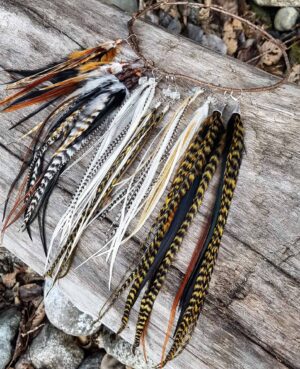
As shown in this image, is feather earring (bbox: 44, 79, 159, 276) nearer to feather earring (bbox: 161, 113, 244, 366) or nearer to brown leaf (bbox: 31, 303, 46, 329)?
feather earring (bbox: 161, 113, 244, 366)

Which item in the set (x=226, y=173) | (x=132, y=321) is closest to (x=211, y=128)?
(x=226, y=173)

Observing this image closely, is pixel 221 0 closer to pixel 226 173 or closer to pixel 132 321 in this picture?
pixel 226 173

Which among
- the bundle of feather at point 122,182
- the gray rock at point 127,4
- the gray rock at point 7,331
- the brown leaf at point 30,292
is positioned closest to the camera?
the bundle of feather at point 122,182

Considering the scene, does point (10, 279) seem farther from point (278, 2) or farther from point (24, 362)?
point (278, 2)

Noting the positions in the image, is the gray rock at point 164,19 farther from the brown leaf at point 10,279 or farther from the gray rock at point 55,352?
the gray rock at point 55,352

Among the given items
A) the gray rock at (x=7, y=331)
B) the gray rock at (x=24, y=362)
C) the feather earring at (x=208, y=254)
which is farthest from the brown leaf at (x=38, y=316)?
the feather earring at (x=208, y=254)
